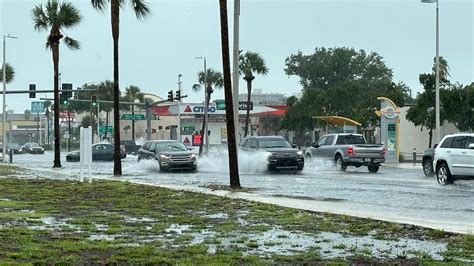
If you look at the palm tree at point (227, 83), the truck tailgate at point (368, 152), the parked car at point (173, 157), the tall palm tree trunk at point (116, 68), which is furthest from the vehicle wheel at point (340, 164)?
the palm tree at point (227, 83)

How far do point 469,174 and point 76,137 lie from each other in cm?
12965

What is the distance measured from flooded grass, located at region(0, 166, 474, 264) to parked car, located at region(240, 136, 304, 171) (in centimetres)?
1621

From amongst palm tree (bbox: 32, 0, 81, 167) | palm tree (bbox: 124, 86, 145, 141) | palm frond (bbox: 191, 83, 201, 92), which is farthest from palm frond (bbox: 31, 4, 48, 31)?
palm tree (bbox: 124, 86, 145, 141)

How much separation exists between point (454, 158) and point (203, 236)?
15.2m

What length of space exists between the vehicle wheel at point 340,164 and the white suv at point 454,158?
36.0 ft

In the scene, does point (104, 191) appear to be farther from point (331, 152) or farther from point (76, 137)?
point (76, 137)

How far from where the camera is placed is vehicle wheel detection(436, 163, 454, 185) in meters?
25.6

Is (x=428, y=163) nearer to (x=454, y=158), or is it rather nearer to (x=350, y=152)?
(x=350, y=152)

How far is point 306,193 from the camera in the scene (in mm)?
22062

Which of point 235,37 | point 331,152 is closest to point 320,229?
point 235,37

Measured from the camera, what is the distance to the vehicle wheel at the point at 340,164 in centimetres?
3731

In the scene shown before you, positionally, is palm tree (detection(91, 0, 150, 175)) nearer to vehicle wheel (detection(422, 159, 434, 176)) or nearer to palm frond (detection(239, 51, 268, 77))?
vehicle wheel (detection(422, 159, 434, 176))

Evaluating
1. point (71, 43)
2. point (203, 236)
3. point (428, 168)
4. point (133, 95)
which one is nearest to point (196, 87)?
point (133, 95)

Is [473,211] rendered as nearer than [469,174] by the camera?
Yes
